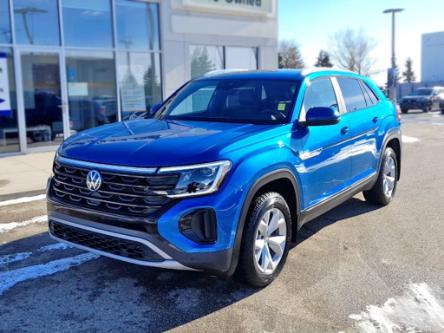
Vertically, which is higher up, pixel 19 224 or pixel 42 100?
pixel 42 100

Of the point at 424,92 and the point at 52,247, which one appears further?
the point at 424,92

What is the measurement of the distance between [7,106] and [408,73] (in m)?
103

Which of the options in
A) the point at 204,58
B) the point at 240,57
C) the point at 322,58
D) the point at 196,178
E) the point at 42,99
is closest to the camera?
the point at 196,178

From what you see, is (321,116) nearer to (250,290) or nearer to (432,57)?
(250,290)

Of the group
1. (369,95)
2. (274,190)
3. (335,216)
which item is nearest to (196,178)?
(274,190)

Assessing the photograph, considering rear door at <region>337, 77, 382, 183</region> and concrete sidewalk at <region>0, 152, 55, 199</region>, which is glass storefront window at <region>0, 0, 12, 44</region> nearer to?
concrete sidewalk at <region>0, 152, 55, 199</region>

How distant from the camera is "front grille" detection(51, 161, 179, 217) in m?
3.33

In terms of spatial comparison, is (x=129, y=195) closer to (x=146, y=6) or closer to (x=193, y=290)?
(x=193, y=290)

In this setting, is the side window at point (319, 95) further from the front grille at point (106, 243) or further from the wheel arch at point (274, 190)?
the front grille at point (106, 243)

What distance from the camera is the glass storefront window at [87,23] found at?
1200cm

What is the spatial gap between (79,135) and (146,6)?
32.7 feet

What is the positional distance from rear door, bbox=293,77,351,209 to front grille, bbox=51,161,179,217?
53.9 inches

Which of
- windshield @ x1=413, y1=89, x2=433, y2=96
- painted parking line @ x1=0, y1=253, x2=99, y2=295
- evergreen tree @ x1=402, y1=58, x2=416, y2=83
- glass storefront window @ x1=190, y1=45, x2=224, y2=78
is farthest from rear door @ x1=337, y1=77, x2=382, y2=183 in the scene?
evergreen tree @ x1=402, y1=58, x2=416, y2=83

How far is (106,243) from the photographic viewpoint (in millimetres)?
3568
